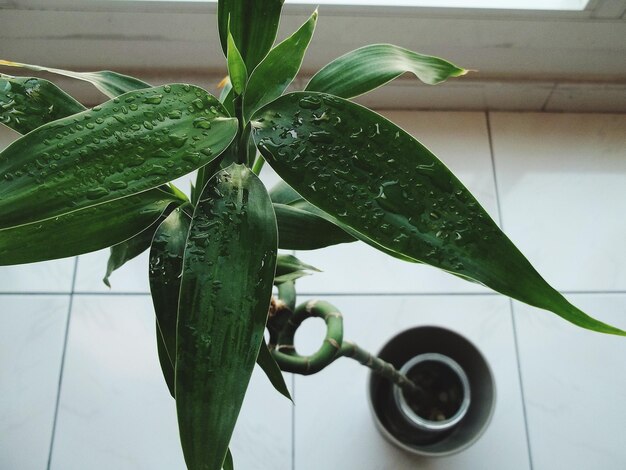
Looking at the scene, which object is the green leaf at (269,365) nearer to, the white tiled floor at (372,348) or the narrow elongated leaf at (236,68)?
the narrow elongated leaf at (236,68)

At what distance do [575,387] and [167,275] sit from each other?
827 millimetres

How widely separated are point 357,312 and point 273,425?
0.24 m

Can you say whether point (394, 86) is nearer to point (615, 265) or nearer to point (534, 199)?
point (534, 199)

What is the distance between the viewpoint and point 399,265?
3.77 ft

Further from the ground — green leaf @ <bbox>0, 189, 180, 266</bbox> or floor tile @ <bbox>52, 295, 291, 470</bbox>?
green leaf @ <bbox>0, 189, 180, 266</bbox>

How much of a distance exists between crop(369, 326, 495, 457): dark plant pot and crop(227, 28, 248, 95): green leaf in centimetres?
54

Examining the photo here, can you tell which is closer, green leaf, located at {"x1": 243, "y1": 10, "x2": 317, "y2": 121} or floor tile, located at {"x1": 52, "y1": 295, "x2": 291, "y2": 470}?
green leaf, located at {"x1": 243, "y1": 10, "x2": 317, "y2": 121}

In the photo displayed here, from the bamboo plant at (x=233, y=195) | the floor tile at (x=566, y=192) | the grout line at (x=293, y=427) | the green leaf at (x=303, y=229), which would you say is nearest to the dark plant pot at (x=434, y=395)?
the grout line at (x=293, y=427)

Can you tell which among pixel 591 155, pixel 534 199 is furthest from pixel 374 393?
pixel 591 155

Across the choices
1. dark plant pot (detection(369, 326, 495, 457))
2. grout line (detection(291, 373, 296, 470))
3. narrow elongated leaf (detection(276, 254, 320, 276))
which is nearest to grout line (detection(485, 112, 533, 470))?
dark plant pot (detection(369, 326, 495, 457))

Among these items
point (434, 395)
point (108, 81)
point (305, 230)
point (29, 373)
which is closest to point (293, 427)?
point (434, 395)

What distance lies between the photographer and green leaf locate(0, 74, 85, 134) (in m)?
0.49

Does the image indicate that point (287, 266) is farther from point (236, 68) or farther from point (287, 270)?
point (236, 68)

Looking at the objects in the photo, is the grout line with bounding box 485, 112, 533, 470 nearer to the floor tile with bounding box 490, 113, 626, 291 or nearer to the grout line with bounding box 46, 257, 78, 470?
the floor tile with bounding box 490, 113, 626, 291
